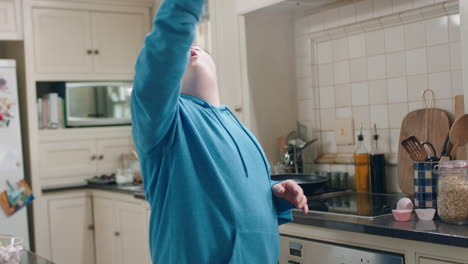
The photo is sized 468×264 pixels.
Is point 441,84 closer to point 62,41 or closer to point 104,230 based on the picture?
point 104,230

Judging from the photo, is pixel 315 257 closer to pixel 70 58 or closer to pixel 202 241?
pixel 202 241

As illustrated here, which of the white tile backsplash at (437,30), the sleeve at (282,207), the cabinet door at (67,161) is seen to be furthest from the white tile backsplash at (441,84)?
the cabinet door at (67,161)

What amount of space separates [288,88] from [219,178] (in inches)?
78.1

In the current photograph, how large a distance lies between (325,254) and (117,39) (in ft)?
8.00

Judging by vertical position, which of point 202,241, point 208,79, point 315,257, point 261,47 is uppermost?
point 261,47

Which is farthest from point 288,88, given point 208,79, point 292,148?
point 208,79

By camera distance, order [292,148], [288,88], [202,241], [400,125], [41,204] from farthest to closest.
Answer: [41,204], [288,88], [292,148], [400,125], [202,241]

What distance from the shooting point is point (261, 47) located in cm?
290

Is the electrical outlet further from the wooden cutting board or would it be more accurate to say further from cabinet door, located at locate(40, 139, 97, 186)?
cabinet door, located at locate(40, 139, 97, 186)

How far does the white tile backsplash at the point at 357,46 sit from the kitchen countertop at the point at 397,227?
921 millimetres

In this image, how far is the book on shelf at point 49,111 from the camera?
144 inches

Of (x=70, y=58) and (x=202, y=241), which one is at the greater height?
(x=70, y=58)

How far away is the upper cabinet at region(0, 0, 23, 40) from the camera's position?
3.47 m

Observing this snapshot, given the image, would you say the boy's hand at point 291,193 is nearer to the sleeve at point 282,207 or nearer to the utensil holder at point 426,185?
the sleeve at point 282,207
